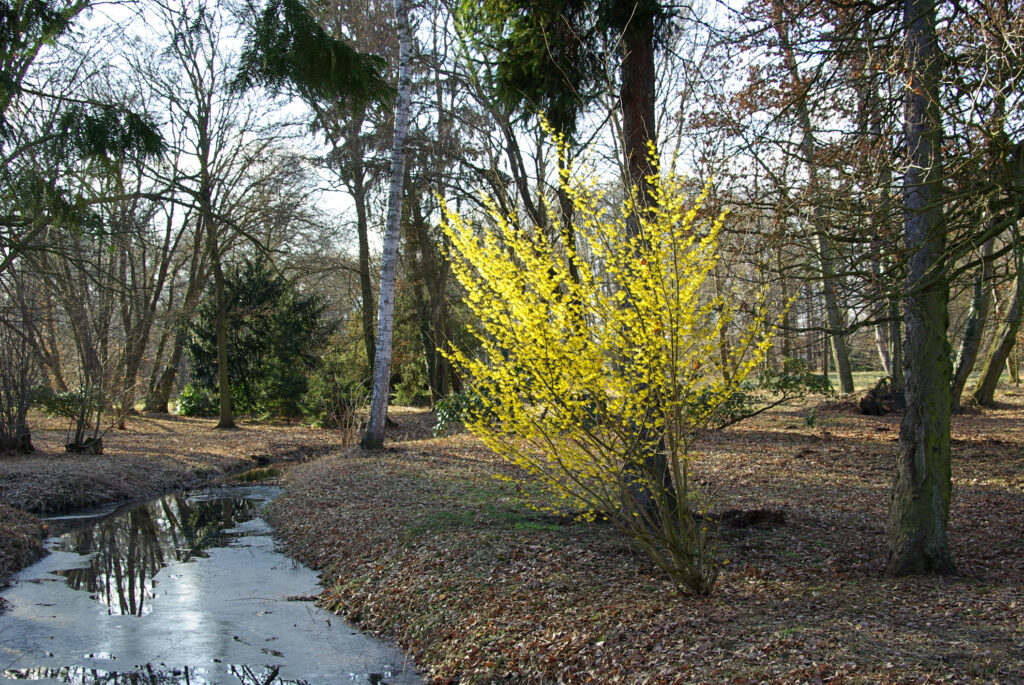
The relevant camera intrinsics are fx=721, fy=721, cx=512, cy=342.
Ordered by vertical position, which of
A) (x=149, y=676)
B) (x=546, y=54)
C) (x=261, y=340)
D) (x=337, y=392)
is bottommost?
(x=149, y=676)

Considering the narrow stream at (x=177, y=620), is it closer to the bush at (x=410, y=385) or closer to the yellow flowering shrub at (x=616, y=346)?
the yellow flowering shrub at (x=616, y=346)

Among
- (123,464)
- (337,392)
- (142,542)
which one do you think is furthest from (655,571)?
(337,392)

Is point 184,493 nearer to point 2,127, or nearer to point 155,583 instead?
point 155,583

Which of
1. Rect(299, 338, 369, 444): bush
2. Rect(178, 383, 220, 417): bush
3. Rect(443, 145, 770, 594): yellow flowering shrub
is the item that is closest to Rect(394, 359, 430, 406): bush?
Rect(299, 338, 369, 444): bush

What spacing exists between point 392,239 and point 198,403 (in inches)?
577

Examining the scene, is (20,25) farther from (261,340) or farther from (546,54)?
(261,340)

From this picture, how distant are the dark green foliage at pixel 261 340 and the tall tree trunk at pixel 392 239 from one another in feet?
30.1

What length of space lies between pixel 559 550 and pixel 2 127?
18.4 feet

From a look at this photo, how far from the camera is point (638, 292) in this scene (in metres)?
4.30

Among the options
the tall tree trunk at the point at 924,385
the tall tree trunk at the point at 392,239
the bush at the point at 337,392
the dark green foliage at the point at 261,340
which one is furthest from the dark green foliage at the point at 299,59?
the dark green foliage at the point at 261,340

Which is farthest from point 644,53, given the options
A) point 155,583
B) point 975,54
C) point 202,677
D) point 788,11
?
point 155,583

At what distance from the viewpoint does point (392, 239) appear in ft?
43.9

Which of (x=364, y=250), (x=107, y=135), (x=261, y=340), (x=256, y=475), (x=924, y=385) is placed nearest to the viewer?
(x=924, y=385)

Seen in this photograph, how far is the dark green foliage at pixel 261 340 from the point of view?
73.9ft
